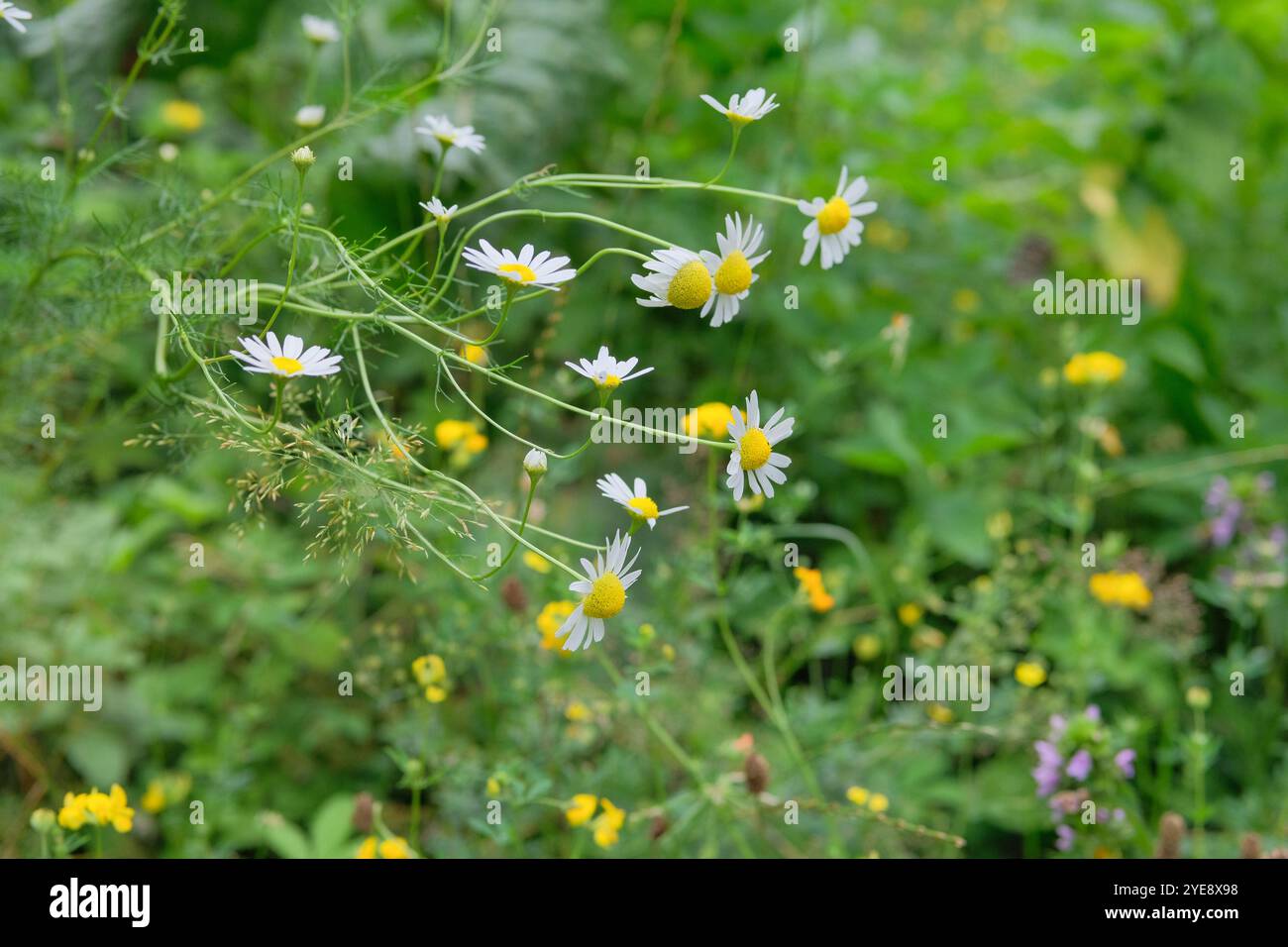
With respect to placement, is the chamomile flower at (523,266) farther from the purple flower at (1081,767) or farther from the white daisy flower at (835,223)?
the purple flower at (1081,767)

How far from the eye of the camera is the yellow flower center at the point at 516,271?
2.29ft

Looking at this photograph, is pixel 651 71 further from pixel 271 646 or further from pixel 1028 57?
pixel 271 646

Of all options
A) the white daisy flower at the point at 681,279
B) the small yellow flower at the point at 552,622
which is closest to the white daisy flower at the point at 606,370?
the white daisy flower at the point at 681,279

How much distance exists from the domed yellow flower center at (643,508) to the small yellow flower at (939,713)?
0.59 m

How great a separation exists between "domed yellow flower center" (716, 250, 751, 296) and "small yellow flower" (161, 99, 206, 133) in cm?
141

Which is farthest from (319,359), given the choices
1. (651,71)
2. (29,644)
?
(651,71)

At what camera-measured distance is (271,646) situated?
57.1 inches

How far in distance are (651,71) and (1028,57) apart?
0.63 meters

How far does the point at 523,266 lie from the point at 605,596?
0.21 meters

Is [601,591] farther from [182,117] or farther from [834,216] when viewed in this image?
[182,117]

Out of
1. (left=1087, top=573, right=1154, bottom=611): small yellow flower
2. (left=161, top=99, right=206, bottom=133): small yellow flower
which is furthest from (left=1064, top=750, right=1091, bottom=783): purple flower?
(left=161, top=99, right=206, bottom=133): small yellow flower

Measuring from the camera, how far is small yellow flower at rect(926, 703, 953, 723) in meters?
1.19

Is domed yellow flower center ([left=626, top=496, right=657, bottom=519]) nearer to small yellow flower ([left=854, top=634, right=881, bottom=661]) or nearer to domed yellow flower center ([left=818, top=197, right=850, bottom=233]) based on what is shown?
domed yellow flower center ([left=818, top=197, right=850, bottom=233])

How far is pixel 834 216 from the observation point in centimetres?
80
